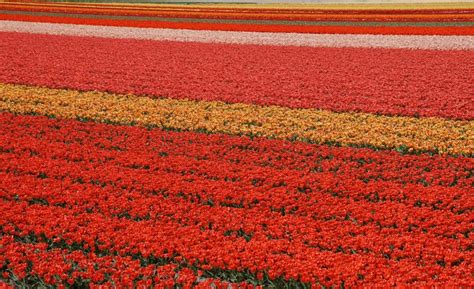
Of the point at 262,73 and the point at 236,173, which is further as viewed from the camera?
the point at 262,73

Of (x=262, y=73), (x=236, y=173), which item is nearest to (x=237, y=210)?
(x=236, y=173)

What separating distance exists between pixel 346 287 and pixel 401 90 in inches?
373

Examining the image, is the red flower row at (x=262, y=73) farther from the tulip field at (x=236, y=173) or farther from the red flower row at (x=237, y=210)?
the red flower row at (x=237, y=210)

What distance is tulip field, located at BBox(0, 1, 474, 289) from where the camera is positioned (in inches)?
224

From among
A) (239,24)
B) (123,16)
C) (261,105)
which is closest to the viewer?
(261,105)

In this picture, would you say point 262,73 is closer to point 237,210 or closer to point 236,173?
point 236,173

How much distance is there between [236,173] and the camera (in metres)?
Answer: 8.20

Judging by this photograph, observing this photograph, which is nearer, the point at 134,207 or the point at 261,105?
the point at 134,207

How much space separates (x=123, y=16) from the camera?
→ 121 feet

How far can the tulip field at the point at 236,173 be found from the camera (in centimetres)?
570

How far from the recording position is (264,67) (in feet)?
56.9

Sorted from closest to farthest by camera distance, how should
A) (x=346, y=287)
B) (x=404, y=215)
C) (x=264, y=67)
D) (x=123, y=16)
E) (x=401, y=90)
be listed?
(x=346, y=287) → (x=404, y=215) → (x=401, y=90) → (x=264, y=67) → (x=123, y=16)

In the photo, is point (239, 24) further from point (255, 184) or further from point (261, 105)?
point (255, 184)

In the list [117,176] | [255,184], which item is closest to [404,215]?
[255,184]
